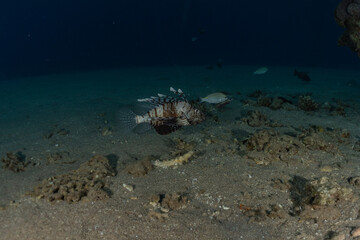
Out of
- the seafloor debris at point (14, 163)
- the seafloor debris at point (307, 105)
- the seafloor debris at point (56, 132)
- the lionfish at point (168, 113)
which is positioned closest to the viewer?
the lionfish at point (168, 113)

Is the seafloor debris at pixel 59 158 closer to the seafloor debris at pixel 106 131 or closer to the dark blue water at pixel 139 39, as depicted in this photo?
the seafloor debris at pixel 106 131

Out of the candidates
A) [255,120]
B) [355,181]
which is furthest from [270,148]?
[255,120]

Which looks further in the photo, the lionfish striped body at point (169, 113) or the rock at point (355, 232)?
the lionfish striped body at point (169, 113)

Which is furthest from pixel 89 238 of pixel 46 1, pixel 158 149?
pixel 46 1

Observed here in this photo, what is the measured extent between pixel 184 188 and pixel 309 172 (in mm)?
2254

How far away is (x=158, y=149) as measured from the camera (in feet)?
19.6

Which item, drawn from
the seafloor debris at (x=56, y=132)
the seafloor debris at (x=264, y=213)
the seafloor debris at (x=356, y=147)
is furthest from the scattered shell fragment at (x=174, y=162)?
the seafloor debris at (x=56, y=132)

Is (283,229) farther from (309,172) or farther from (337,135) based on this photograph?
(337,135)

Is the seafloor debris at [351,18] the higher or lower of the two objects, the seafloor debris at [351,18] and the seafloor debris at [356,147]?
the higher

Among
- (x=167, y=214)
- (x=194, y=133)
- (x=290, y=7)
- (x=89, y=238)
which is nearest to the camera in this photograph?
(x=89, y=238)

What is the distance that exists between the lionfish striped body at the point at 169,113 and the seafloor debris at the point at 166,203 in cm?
120

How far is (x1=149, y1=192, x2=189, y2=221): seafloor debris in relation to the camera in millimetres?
3685

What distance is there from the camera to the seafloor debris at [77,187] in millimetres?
3977

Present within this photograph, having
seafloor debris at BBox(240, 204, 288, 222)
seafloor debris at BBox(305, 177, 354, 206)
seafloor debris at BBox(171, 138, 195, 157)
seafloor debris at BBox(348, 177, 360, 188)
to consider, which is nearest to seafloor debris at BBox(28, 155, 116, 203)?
seafloor debris at BBox(171, 138, 195, 157)
